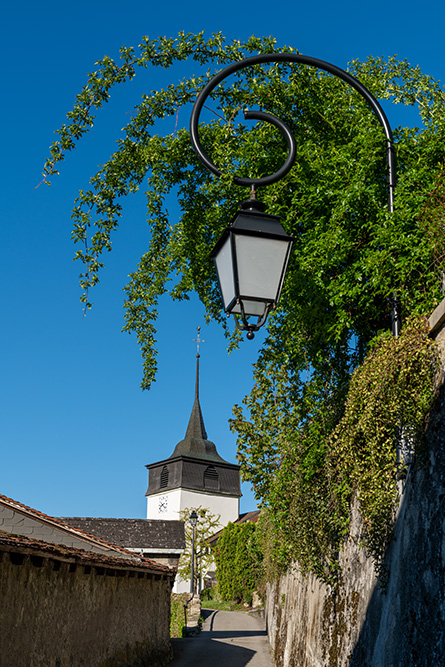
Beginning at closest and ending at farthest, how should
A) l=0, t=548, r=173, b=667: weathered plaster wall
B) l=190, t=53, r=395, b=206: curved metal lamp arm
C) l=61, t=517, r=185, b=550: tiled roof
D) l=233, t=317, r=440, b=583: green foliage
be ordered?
l=190, t=53, r=395, b=206: curved metal lamp arm, l=233, t=317, r=440, b=583: green foliage, l=0, t=548, r=173, b=667: weathered plaster wall, l=61, t=517, r=185, b=550: tiled roof

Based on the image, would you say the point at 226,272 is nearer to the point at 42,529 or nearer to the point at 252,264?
the point at 252,264

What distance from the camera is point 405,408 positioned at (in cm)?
583

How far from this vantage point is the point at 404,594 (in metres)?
5.39

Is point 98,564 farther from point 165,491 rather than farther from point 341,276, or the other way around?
point 165,491

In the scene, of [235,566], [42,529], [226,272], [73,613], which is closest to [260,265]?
[226,272]

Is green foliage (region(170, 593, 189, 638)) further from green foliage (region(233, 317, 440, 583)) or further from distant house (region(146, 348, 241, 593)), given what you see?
distant house (region(146, 348, 241, 593))

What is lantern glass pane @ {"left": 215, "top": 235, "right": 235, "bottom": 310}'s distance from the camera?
142 inches

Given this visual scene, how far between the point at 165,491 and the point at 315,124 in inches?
2465

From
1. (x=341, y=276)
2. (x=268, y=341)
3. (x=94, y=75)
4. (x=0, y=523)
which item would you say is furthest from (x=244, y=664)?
(x=94, y=75)

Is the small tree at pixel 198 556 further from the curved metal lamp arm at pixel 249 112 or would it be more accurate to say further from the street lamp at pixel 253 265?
the street lamp at pixel 253 265

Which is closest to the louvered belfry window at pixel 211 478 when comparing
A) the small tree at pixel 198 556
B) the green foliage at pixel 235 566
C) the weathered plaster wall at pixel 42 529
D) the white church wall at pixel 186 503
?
the white church wall at pixel 186 503

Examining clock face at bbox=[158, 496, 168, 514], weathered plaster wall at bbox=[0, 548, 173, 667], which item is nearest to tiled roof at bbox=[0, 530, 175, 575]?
weathered plaster wall at bbox=[0, 548, 173, 667]

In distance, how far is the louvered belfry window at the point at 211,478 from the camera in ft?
225

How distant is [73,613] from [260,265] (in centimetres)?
948
